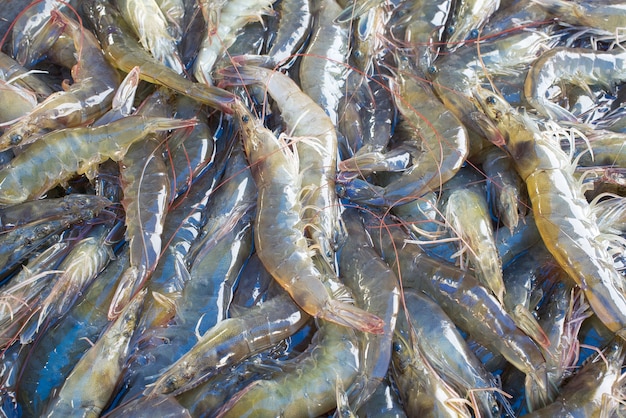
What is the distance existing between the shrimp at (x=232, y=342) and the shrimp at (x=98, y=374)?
0.19 metres

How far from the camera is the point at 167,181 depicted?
104 inches

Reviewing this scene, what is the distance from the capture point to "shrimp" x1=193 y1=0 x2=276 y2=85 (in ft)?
9.63

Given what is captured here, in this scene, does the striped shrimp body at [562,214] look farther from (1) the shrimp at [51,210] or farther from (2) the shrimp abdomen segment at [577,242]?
(1) the shrimp at [51,210]

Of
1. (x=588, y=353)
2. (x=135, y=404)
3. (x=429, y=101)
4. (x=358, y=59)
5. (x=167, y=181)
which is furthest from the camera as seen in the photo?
(x=358, y=59)

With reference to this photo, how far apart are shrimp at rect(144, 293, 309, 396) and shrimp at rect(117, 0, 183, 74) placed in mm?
1444

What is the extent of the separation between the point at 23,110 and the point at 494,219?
92.1 inches

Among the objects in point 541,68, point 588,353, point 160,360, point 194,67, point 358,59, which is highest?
point 194,67

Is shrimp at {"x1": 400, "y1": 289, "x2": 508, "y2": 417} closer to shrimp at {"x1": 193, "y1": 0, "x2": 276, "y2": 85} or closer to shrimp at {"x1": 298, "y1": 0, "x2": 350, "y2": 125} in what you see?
shrimp at {"x1": 298, "y1": 0, "x2": 350, "y2": 125}

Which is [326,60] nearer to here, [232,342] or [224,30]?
[224,30]

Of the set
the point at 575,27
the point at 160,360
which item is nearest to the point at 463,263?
the point at 160,360

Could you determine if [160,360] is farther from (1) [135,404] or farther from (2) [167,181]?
(2) [167,181]

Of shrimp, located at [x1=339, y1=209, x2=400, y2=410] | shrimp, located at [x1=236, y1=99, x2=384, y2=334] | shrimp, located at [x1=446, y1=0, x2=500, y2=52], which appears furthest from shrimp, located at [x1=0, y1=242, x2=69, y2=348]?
shrimp, located at [x1=446, y1=0, x2=500, y2=52]

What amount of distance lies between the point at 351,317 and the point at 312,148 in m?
0.88

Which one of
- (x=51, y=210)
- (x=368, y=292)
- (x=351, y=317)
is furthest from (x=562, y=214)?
(x=51, y=210)
